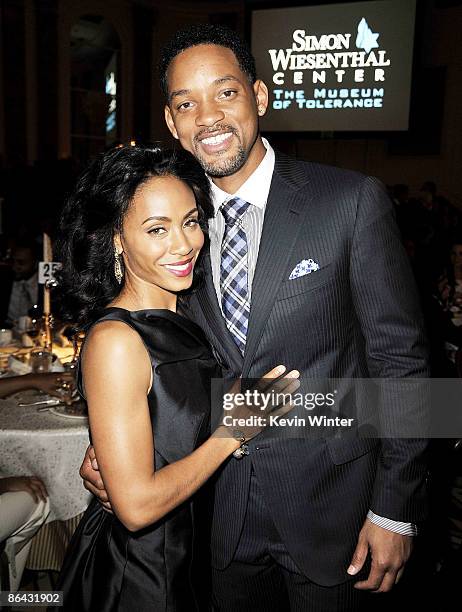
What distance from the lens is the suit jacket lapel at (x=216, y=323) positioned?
151 centimetres

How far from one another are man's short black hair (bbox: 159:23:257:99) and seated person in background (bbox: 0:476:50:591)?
64.3 inches

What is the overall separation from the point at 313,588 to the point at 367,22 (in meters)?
8.92

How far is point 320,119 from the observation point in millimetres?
9242

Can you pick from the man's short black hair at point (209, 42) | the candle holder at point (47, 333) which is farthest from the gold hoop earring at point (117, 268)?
the candle holder at point (47, 333)

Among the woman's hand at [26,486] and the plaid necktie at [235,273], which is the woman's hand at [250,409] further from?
the woman's hand at [26,486]

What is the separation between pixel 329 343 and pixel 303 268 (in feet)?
0.67

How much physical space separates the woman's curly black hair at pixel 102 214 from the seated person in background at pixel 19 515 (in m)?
0.96

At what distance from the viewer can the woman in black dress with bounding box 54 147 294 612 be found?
1.29 m

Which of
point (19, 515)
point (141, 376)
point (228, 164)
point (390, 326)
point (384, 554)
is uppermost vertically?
point (228, 164)

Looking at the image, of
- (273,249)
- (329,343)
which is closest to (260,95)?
(273,249)

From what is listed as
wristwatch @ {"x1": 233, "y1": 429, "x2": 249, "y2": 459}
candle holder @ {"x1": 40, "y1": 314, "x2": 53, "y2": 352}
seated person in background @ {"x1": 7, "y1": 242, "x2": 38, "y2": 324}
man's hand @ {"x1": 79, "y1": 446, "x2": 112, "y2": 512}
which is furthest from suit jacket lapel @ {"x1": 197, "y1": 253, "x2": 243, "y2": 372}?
seated person in background @ {"x1": 7, "y1": 242, "x2": 38, "y2": 324}

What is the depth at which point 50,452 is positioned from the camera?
2303mm

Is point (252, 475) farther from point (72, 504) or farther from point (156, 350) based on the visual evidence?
point (72, 504)

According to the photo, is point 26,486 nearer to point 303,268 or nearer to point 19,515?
point 19,515
